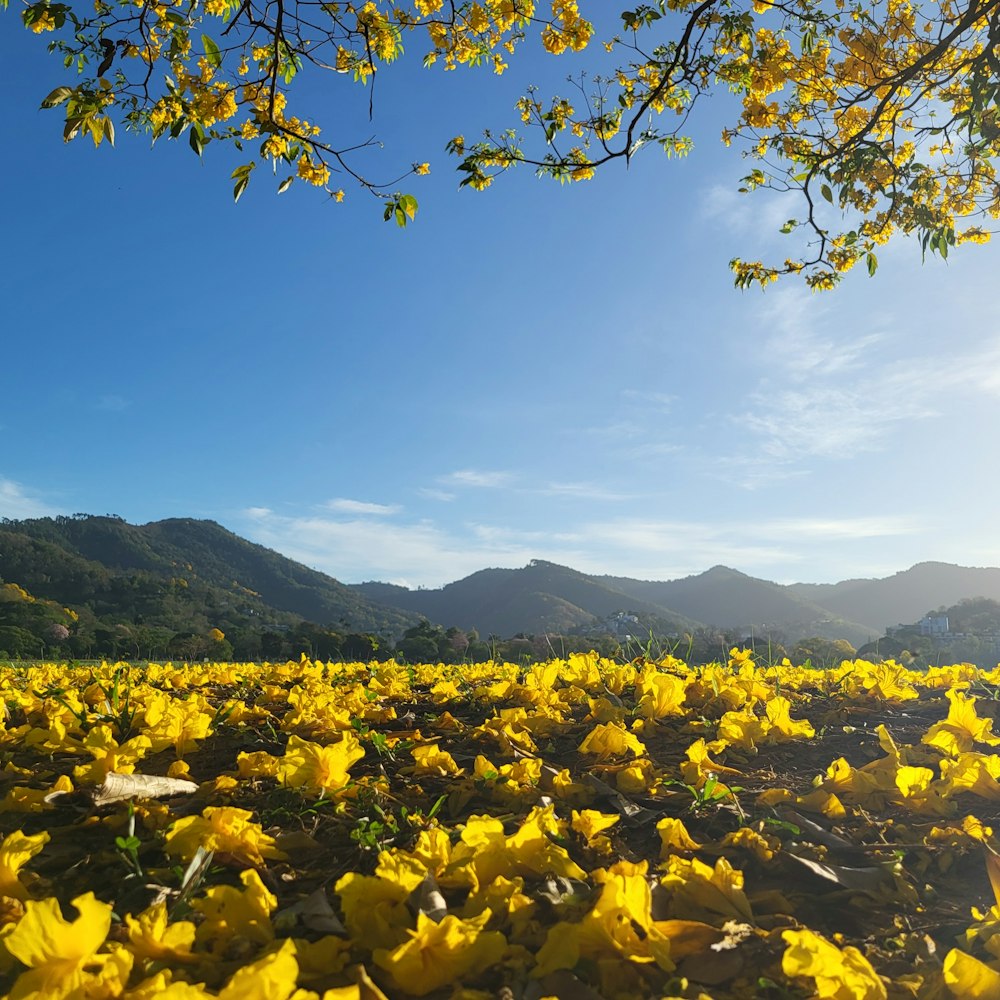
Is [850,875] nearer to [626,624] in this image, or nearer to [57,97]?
[57,97]

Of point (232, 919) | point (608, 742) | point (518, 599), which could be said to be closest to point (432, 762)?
point (608, 742)

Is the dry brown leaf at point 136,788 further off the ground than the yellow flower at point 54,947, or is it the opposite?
the yellow flower at point 54,947

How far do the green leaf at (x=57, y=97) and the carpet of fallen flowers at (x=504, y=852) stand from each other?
2.26 metres

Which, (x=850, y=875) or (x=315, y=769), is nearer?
(x=850, y=875)

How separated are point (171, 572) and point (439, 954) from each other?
8503 centimetres

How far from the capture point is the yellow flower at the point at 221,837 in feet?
4.74

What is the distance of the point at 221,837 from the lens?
4.78 ft

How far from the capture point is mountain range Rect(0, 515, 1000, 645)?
5647 cm

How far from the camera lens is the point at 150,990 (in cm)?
90

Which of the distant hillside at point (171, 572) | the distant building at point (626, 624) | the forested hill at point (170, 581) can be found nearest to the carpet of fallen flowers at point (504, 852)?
the distant building at point (626, 624)


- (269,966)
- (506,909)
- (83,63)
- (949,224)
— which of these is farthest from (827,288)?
(269,966)

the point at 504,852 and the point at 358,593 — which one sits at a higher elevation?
the point at 504,852

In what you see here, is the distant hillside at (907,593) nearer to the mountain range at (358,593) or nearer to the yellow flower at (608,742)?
the mountain range at (358,593)

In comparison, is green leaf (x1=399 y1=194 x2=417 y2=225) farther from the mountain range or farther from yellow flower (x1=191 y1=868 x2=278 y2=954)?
the mountain range
